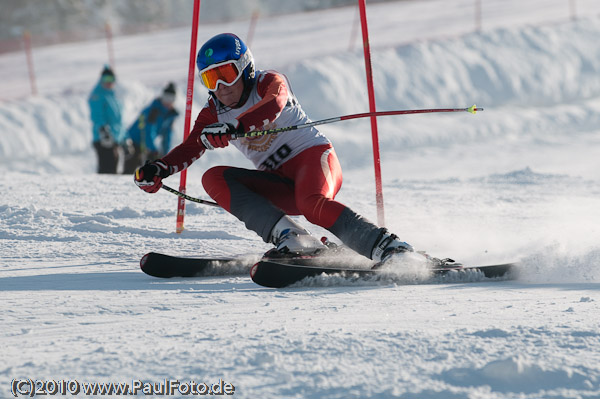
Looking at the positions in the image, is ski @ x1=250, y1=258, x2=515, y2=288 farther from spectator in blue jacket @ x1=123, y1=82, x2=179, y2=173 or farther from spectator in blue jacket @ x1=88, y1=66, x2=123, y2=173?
spectator in blue jacket @ x1=88, y1=66, x2=123, y2=173

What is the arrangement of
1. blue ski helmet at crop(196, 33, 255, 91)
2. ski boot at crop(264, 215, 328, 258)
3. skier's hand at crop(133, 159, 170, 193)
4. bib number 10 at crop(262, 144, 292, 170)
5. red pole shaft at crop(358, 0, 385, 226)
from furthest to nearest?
red pole shaft at crop(358, 0, 385, 226) < bib number 10 at crop(262, 144, 292, 170) < skier's hand at crop(133, 159, 170, 193) < blue ski helmet at crop(196, 33, 255, 91) < ski boot at crop(264, 215, 328, 258)

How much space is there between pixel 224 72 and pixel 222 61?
66mm

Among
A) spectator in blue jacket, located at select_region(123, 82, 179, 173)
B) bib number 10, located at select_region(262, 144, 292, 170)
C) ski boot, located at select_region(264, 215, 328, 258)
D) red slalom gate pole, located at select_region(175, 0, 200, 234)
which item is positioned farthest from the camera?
spectator in blue jacket, located at select_region(123, 82, 179, 173)

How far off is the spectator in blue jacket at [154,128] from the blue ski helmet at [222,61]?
546cm

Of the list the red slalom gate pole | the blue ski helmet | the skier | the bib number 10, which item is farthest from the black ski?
the red slalom gate pole

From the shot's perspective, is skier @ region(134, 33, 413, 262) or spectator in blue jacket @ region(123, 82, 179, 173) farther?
spectator in blue jacket @ region(123, 82, 179, 173)

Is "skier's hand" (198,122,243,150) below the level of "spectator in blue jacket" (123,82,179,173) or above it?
below

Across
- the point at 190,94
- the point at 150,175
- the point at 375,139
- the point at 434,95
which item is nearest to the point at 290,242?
the point at 150,175

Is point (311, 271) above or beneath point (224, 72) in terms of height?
beneath

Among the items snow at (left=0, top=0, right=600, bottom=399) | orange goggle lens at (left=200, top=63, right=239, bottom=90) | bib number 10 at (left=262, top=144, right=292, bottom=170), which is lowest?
snow at (left=0, top=0, right=600, bottom=399)

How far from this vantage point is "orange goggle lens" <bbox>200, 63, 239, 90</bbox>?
3992 millimetres

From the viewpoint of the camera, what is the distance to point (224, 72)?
13.1 feet

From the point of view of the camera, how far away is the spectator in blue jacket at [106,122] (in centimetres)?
1010

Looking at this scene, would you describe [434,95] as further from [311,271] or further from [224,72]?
[311,271]
